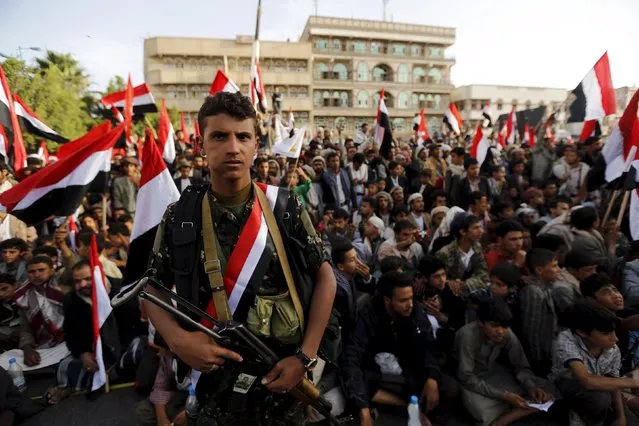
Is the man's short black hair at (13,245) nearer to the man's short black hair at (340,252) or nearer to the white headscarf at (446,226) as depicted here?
the man's short black hair at (340,252)

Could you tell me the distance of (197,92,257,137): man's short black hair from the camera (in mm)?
1347

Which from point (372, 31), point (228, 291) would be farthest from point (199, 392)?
point (372, 31)

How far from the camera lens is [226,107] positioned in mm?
1339

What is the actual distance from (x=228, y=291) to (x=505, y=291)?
2.81 m

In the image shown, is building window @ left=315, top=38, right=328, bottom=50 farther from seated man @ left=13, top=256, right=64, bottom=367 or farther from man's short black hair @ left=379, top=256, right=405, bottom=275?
seated man @ left=13, top=256, right=64, bottom=367

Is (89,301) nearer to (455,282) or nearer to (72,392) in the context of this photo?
(72,392)

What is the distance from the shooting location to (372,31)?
39438 mm

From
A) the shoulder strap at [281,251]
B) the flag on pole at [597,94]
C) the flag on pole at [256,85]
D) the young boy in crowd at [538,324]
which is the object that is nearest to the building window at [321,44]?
the flag on pole at [256,85]

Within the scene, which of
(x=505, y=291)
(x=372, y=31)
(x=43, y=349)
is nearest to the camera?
(x=505, y=291)

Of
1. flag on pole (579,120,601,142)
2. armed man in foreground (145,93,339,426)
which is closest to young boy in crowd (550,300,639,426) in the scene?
armed man in foreground (145,93,339,426)

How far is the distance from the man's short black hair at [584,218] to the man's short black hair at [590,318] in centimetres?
194

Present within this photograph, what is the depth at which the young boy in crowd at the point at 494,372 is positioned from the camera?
282cm

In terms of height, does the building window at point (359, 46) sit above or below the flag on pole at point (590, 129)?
above

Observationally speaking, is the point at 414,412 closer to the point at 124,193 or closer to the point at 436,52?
the point at 124,193
